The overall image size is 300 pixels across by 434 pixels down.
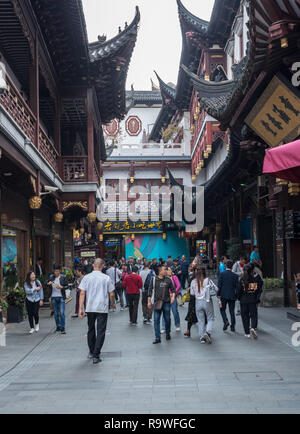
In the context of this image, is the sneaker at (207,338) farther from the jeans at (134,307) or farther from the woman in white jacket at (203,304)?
the jeans at (134,307)

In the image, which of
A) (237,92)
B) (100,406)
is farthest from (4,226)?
(100,406)

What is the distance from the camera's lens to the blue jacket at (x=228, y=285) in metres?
11.9

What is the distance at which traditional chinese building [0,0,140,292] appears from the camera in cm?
1191

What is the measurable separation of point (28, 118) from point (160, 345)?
633 cm

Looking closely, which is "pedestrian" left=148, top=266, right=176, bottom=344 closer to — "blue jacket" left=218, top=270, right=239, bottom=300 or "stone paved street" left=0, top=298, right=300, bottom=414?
"stone paved street" left=0, top=298, right=300, bottom=414

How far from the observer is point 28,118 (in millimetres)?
12750

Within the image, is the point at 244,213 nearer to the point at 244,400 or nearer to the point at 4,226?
the point at 4,226

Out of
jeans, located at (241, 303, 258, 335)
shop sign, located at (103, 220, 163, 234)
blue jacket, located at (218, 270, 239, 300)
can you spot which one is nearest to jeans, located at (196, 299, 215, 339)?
jeans, located at (241, 303, 258, 335)

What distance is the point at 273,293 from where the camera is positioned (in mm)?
15977

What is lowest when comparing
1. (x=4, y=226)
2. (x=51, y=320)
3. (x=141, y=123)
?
(x=51, y=320)

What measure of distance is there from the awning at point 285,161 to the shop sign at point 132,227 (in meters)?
32.6

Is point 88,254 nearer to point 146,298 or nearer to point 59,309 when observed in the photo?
point 146,298

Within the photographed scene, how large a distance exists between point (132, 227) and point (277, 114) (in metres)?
29.0

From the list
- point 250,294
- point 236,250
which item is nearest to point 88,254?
point 236,250
